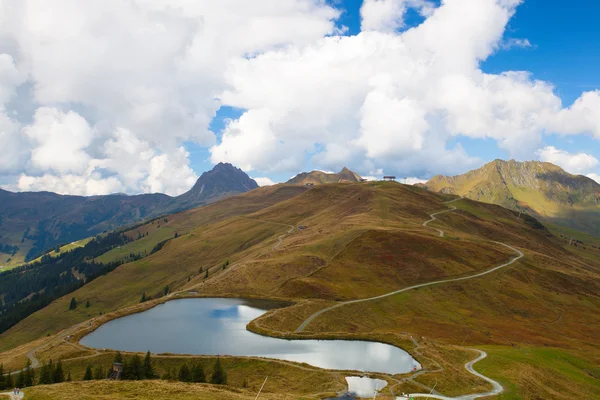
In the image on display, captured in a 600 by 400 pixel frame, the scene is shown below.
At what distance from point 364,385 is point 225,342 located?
1457 inches

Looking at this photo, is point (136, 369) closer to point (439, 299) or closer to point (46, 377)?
point (46, 377)

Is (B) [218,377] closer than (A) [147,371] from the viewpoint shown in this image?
Yes

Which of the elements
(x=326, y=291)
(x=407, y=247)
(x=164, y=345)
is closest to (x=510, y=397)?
(x=164, y=345)

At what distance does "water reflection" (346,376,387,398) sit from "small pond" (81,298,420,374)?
7081 mm

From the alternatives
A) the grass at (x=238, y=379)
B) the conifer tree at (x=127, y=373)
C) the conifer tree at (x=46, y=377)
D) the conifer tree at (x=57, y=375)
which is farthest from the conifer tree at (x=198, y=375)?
the conifer tree at (x=46, y=377)

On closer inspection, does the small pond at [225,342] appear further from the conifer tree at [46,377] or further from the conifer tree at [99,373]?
the conifer tree at [46,377]

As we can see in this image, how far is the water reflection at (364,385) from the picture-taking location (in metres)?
59.0

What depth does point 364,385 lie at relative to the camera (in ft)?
206

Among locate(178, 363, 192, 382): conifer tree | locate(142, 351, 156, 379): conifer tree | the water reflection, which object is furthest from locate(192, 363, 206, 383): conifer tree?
the water reflection

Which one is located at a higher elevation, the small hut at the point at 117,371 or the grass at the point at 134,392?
the grass at the point at 134,392

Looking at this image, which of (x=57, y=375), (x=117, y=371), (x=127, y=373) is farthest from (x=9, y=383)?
(x=127, y=373)

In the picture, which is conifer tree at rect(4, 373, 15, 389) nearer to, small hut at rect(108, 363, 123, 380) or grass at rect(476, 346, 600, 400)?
small hut at rect(108, 363, 123, 380)

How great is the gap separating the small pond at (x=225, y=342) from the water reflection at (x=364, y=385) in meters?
7.08

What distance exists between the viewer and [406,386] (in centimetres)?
5997
